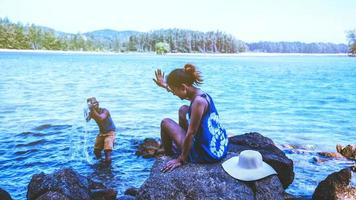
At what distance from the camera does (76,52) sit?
610ft

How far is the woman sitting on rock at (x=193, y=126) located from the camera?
6234 mm

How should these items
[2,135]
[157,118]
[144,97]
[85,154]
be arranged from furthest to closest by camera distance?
[144,97] < [157,118] < [2,135] < [85,154]

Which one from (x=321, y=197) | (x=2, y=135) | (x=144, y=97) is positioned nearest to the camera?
(x=321, y=197)

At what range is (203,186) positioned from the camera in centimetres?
631

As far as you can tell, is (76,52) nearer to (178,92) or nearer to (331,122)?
(331,122)

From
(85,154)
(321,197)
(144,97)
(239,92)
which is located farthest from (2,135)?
(239,92)

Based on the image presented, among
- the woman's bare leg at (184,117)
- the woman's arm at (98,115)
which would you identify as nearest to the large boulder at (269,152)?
the woman's bare leg at (184,117)

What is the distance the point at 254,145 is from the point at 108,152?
4.97 metres

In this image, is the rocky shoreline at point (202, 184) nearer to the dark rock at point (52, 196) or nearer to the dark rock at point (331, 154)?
the dark rock at point (52, 196)

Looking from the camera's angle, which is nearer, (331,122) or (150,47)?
(331,122)

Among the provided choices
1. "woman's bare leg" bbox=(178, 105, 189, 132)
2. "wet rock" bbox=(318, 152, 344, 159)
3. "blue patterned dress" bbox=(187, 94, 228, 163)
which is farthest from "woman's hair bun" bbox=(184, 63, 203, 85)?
"wet rock" bbox=(318, 152, 344, 159)

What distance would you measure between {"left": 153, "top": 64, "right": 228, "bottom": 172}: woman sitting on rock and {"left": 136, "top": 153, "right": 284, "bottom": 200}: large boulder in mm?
151

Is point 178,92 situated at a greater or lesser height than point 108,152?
greater

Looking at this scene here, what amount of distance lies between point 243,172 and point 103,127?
7.21 metres
